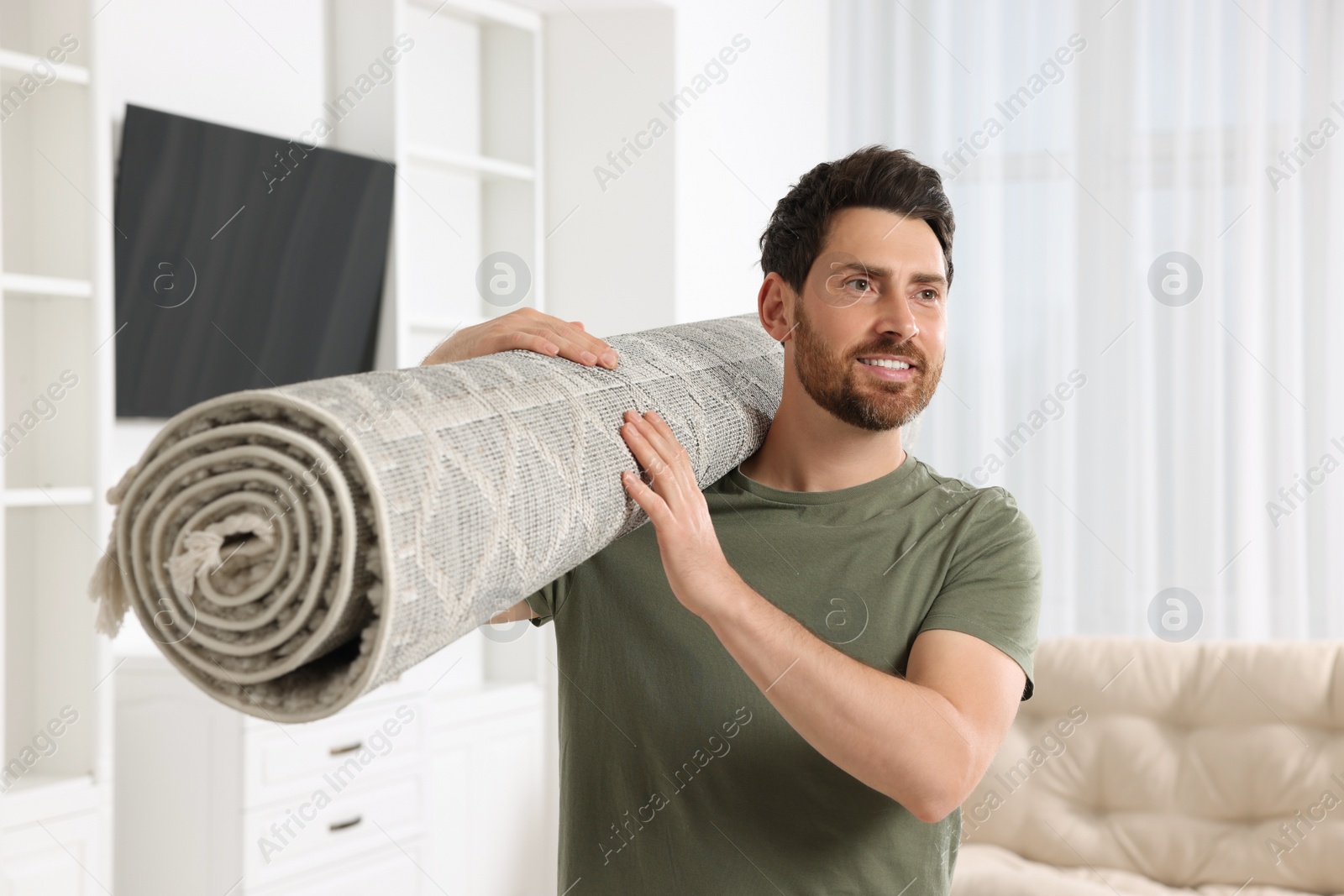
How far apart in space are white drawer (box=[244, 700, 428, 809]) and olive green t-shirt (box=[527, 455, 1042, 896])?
1536 mm

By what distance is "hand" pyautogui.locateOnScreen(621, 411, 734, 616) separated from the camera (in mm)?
1055

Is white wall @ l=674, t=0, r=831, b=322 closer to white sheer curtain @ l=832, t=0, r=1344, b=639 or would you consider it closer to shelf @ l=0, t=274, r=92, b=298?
white sheer curtain @ l=832, t=0, r=1344, b=639

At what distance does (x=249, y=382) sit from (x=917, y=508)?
225 cm

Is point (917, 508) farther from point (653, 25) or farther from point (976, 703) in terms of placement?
point (653, 25)

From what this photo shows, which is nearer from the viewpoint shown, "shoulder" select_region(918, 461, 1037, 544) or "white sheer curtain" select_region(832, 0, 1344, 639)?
"shoulder" select_region(918, 461, 1037, 544)

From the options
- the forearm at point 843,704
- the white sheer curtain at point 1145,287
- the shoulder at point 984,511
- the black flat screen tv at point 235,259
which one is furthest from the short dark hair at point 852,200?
the white sheer curtain at point 1145,287

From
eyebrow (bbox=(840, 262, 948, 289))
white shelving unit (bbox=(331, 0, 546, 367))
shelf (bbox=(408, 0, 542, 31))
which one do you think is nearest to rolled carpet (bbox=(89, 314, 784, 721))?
eyebrow (bbox=(840, 262, 948, 289))

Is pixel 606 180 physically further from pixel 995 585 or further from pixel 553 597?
pixel 995 585

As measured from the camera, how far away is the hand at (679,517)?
1.05 meters

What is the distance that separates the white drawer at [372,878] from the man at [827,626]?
1709mm

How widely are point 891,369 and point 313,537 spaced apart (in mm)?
770

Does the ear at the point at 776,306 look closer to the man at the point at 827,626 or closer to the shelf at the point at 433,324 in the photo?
the man at the point at 827,626

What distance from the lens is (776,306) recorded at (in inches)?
59.1

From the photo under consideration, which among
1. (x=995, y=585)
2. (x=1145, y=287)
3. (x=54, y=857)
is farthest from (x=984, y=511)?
(x=1145, y=287)
